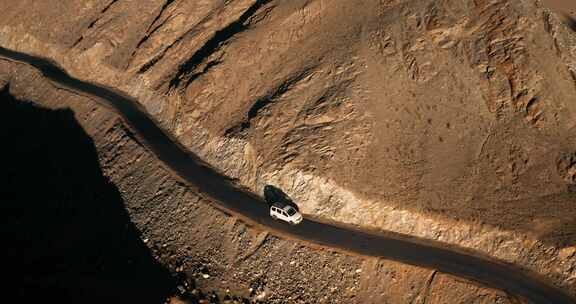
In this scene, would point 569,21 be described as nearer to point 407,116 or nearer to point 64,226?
point 407,116

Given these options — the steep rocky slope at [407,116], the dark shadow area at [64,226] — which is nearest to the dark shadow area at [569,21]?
the steep rocky slope at [407,116]

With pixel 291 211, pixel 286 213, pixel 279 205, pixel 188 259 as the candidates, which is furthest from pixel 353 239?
pixel 188 259

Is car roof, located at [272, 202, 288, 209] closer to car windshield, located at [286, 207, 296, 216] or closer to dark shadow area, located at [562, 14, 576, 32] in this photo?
car windshield, located at [286, 207, 296, 216]

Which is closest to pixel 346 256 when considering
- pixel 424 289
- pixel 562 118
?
pixel 424 289

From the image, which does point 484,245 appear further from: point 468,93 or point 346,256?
point 468,93

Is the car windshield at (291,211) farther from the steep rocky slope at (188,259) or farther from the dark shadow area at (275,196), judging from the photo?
the steep rocky slope at (188,259)
